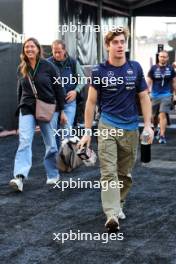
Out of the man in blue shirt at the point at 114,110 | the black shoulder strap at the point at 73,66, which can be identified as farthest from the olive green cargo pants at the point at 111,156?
the black shoulder strap at the point at 73,66

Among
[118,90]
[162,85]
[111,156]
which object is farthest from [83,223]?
[162,85]

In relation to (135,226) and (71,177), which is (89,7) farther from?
(135,226)

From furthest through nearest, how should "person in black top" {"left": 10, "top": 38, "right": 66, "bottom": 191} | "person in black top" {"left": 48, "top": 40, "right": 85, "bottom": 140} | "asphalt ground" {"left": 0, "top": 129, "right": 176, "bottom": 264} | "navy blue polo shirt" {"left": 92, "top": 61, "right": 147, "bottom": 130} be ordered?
"person in black top" {"left": 48, "top": 40, "right": 85, "bottom": 140}
"person in black top" {"left": 10, "top": 38, "right": 66, "bottom": 191}
"navy blue polo shirt" {"left": 92, "top": 61, "right": 147, "bottom": 130}
"asphalt ground" {"left": 0, "top": 129, "right": 176, "bottom": 264}

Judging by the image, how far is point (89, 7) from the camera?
1889cm

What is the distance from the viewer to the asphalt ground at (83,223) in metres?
4.29

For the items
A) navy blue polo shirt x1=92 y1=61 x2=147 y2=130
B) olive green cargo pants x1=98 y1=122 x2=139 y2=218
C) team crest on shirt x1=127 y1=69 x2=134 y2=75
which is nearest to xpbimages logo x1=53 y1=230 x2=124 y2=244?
olive green cargo pants x1=98 y1=122 x2=139 y2=218

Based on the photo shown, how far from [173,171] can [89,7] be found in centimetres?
1193

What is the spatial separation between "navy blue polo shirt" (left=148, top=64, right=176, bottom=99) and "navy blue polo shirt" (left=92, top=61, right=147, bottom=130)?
6047mm

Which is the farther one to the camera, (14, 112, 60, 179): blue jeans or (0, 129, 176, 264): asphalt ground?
(14, 112, 60, 179): blue jeans

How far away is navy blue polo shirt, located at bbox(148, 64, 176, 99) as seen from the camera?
10.9m

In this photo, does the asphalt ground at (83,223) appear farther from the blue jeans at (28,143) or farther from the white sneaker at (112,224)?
the blue jeans at (28,143)

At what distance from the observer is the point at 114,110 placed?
16.1ft

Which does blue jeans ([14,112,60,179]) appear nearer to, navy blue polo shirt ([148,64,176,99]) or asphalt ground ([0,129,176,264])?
asphalt ground ([0,129,176,264])

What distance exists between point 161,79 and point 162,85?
4.4 inches
